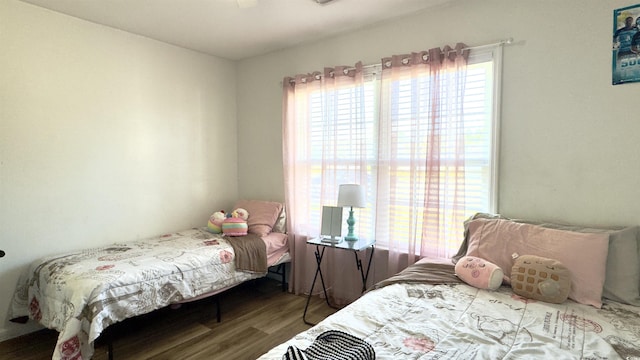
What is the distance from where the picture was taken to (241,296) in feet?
11.3

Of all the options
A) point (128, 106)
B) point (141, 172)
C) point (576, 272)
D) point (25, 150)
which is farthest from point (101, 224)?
point (576, 272)

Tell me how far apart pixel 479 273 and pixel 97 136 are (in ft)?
10.6

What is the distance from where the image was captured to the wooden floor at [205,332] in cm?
242

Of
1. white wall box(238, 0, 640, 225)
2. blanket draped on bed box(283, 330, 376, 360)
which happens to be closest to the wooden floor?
blanket draped on bed box(283, 330, 376, 360)

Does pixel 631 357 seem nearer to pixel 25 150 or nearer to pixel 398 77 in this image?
pixel 398 77

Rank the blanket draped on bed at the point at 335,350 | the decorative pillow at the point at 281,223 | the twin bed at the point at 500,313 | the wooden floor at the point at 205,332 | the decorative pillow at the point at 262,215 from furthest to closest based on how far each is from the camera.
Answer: the decorative pillow at the point at 281,223
the decorative pillow at the point at 262,215
the wooden floor at the point at 205,332
the twin bed at the point at 500,313
the blanket draped on bed at the point at 335,350

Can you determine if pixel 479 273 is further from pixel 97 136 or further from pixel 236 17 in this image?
pixel 97 136

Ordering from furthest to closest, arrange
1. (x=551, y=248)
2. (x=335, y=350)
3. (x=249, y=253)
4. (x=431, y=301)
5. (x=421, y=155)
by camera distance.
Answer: (x=249, y=253)
(x=421, y=155)
(x=551, y=248)
(x=431, y=301)
(x=335, y=350)

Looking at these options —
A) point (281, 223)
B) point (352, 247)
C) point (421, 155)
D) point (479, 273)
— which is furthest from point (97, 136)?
point (479, 273)

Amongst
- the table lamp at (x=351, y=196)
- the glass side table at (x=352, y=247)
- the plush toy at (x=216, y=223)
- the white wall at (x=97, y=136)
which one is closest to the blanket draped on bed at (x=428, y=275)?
the glass side table at (x=352, y=247)

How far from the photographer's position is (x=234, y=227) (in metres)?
3.33

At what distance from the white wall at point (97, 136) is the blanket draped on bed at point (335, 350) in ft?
8.67

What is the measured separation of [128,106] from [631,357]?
3.85 metres

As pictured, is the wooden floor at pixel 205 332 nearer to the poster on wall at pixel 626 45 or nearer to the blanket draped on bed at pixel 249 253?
the blanket draped on bed at pixel 249 253
